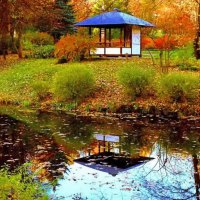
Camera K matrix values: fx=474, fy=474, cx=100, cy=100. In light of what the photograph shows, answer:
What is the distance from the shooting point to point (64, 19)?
1484 inches

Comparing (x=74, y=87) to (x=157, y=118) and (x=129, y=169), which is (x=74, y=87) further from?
(x=129, y=169)

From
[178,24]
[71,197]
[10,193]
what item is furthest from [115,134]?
[178,24]

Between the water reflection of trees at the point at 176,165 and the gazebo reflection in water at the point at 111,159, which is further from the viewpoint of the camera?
the gazebo reflection in water at the point at 111,159

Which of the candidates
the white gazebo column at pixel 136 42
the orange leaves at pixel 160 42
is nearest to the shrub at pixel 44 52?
the white gazebo column at pixel 136 42

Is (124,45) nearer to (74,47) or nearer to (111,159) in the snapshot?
(74,47)

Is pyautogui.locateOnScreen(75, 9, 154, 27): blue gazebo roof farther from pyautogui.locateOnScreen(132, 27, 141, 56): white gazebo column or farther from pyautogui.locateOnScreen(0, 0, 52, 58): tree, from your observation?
pyautogui.locateOnScreen(0, 0, 52, 58): tree

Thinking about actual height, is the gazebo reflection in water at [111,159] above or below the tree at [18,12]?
below

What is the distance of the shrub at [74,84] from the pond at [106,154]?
84.5 inches

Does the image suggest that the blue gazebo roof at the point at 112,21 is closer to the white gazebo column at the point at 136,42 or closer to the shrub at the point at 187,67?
the white gazebo column at the point at 136,42

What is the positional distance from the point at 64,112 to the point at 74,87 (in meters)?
1.30

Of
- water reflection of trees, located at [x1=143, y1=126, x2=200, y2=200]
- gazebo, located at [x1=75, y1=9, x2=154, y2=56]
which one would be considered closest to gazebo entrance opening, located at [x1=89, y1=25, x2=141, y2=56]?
gazebo, located at [x1=75, y1=9, x2=154, y2=56]

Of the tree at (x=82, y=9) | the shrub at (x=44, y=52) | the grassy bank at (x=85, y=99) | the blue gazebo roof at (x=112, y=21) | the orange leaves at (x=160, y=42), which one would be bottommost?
the grassy bank at (x=85, y=99)

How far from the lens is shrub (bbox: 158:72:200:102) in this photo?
18.2 m

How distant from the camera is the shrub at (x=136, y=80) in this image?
63.7ft
